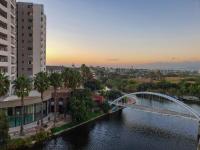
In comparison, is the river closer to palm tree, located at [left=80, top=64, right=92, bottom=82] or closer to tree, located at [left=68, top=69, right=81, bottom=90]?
tree, located at [left=68, top=69, right=81, bottom=90]

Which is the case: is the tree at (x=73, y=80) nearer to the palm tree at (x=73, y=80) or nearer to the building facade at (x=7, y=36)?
the palm tree at (x=73, y=80)

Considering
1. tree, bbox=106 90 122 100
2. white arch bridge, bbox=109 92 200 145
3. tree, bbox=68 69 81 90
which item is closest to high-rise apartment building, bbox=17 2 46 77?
tree, bbox=68 69 81 90

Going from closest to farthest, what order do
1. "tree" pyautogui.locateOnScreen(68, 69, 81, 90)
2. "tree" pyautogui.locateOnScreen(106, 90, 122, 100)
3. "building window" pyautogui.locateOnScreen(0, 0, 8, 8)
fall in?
1. "building window" pyautogui.locateOnScreen(0, 0, 8, 8)
2. "tree" pyautogui.locateOnScreen(68, 69, 81, 90)
3. "tree" pyautogui.locateOnScreen(106, 90, 122, 100)

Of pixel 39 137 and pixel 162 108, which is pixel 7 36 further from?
pixel 162 108

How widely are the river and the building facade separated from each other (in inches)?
761

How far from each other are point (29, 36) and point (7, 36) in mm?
23265

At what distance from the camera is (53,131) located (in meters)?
55.0

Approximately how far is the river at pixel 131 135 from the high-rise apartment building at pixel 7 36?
63.6 ft

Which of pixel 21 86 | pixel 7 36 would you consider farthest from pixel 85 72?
pixel 21 86

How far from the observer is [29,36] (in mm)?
79688

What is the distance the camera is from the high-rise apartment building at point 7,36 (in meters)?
54.0

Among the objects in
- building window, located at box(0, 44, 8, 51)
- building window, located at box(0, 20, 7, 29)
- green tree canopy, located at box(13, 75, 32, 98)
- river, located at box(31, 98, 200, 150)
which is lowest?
river, located at box(31, 98, 200, 150)


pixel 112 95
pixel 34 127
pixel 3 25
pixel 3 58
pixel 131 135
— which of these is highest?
pixel 3 25

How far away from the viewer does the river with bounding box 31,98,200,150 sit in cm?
5072
